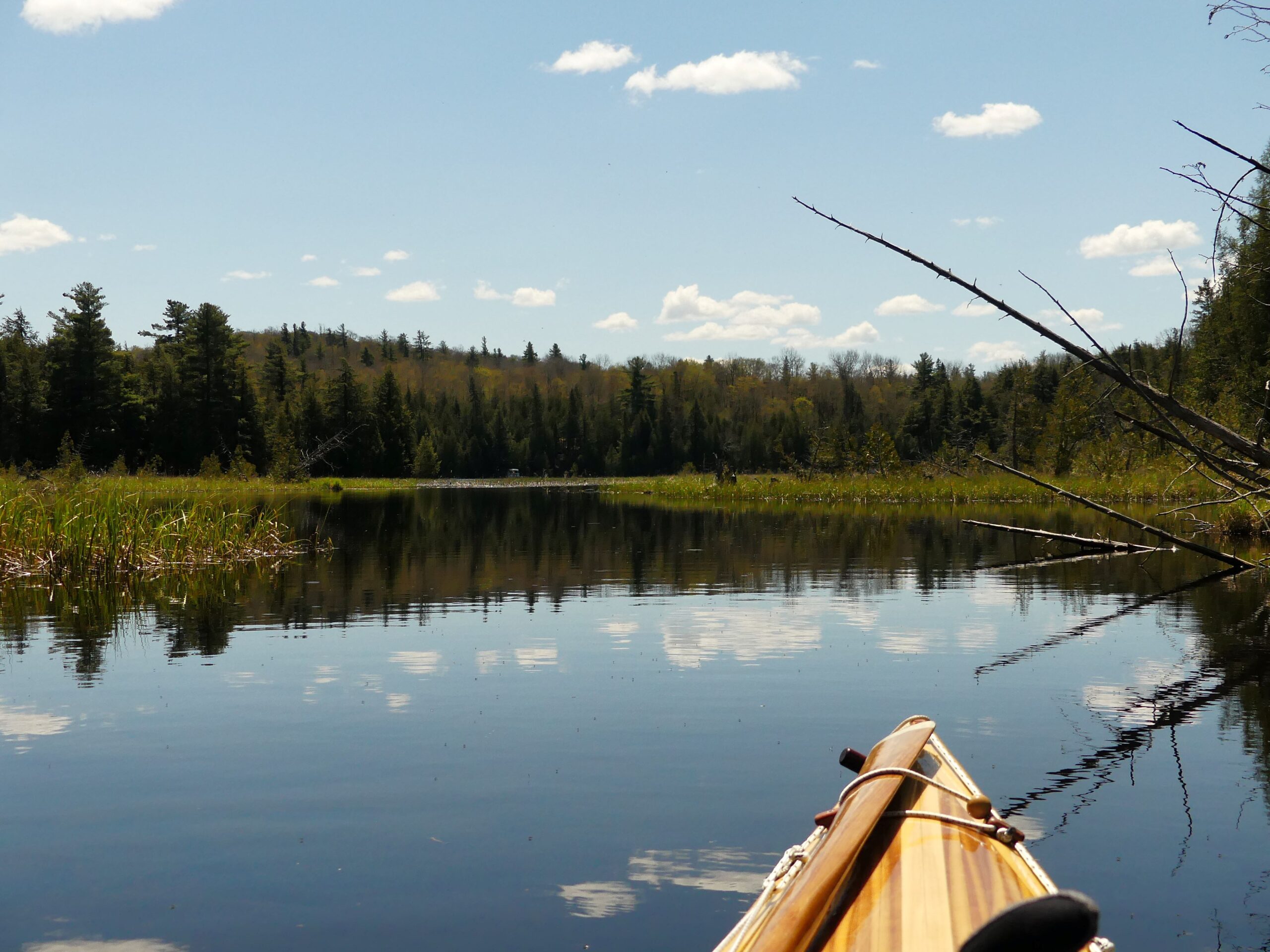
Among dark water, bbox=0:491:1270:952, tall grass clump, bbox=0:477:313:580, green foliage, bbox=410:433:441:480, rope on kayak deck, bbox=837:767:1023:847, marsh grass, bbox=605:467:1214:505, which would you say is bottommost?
dark water, bbox=0:491:1270:952

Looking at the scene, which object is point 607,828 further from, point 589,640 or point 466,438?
point 466,438

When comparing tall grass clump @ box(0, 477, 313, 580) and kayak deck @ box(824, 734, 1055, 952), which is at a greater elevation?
tall grass clump @ box(0, 477, 313, 580)

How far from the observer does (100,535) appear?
19766mm

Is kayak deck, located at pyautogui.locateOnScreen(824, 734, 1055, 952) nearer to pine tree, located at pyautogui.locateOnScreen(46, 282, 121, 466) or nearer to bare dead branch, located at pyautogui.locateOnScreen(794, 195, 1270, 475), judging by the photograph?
bare dead branch, located at pyautogui.locateOnScreen(794, 195, 1270, 475)

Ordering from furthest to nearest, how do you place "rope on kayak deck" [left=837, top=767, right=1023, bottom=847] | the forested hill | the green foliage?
the green foliage
the forested hill
"rope on kayak deck" [left=837, top=767, right=1023, bottom=847]

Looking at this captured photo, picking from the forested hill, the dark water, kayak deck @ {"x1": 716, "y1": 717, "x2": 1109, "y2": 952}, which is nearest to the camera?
kayak deck @ {"x1": 716, "y1": 717, "x2": 1109, "y2": 952}

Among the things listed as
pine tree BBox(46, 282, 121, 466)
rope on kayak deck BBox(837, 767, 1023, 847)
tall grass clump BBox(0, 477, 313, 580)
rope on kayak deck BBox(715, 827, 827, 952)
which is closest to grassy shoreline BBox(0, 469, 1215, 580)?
tall grass clump BBox(0, 477, 313, 580)

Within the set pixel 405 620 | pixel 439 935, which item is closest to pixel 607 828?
pixel 439 935

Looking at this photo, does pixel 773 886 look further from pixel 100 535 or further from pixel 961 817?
pixel 100 535

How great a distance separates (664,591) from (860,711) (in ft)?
29.6

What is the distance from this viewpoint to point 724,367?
175125mm

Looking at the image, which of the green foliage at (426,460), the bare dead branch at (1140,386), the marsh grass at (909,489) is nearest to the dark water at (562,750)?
the bare dead branch at (1140,386)

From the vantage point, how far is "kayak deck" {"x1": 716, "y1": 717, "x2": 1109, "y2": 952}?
355 cm

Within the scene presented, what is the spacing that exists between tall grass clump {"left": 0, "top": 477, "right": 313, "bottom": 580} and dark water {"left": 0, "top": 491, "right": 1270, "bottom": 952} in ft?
5.33
